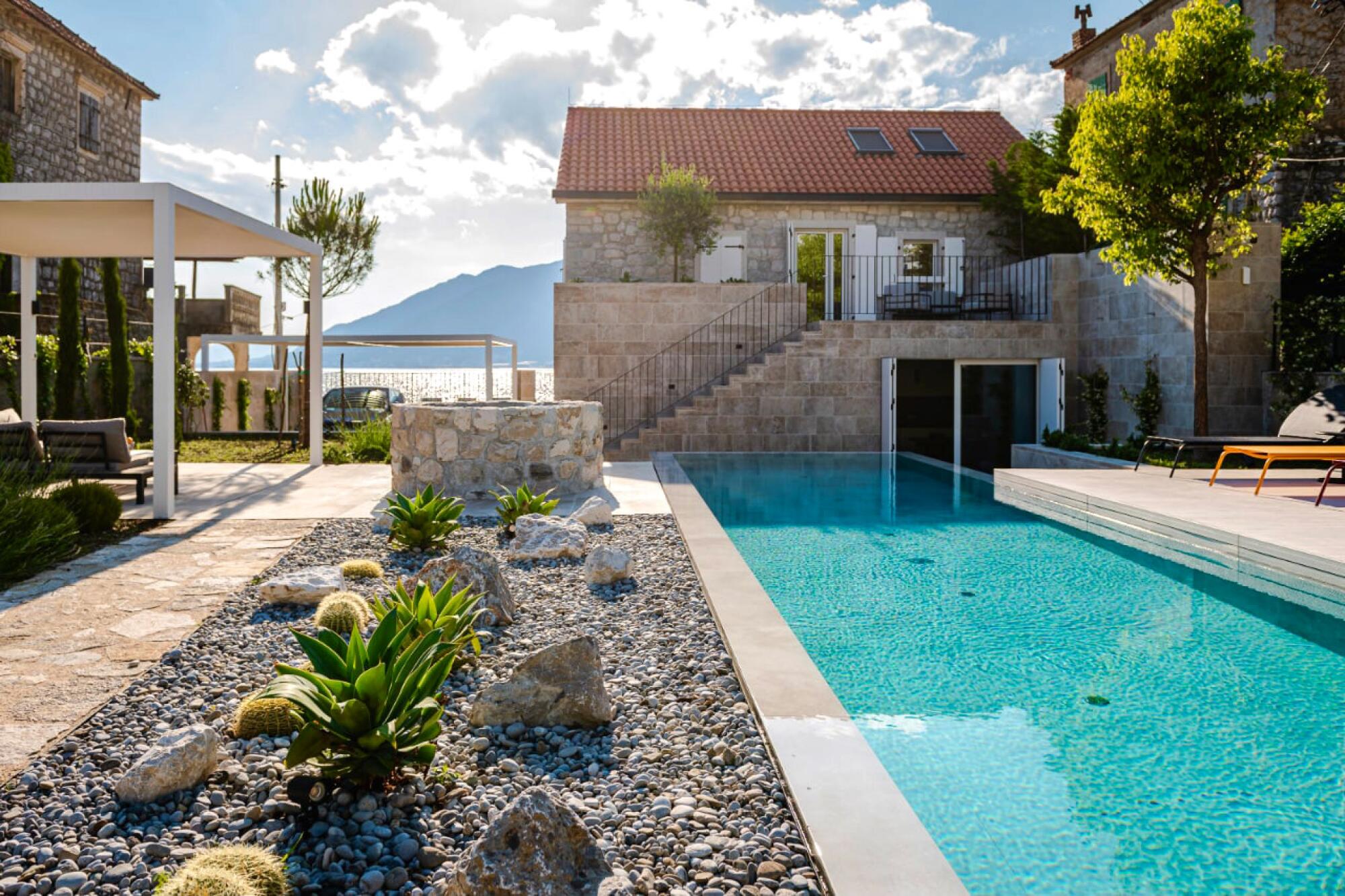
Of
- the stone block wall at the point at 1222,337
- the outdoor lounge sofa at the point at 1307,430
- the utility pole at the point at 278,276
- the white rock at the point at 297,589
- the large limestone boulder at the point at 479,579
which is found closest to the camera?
the large limestone boulder at the point at 479,579

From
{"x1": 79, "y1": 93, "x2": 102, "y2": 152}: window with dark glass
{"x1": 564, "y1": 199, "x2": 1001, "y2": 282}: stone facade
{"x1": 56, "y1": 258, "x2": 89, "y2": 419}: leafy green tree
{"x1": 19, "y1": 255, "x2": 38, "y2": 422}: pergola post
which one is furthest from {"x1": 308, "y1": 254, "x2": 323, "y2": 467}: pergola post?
{"x1": 79, "y1": 93, "x2": 102, "y2": 152}: window with dark glass

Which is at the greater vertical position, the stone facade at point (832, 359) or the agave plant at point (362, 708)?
the stone facade at point (832, 359)

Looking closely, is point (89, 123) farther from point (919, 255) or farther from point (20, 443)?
point (919, 255)

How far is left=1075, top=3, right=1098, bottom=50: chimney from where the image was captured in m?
22.0

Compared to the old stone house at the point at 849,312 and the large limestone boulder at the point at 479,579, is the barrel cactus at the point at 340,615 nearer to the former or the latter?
the large limestone boulder at the point at 479,579

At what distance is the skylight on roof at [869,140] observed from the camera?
71.3 feet

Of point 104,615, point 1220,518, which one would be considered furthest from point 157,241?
point 1220,518

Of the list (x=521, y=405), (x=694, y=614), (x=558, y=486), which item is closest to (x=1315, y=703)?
(x=694, y=614)

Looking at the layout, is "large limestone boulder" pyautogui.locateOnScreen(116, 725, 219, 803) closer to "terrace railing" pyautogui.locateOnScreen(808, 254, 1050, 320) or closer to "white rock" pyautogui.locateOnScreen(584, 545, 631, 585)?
"white rock" pyautogui.locateOnScreen(584, 545, 631, 585)

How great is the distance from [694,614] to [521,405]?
23.3 ft

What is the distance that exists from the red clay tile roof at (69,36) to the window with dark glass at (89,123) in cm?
91

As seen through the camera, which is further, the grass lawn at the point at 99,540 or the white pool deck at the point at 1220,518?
the white pool deck at the point at 1220,518

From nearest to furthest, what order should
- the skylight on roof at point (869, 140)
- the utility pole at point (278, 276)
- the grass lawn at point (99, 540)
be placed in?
the grass lawn at point (99, 540), the skylight on roof at point (869, 140), the utility pole at point (278, 276)

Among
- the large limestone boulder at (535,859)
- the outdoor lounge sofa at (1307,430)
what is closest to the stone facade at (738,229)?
the outdoor lounge sofa at (1307,430)
